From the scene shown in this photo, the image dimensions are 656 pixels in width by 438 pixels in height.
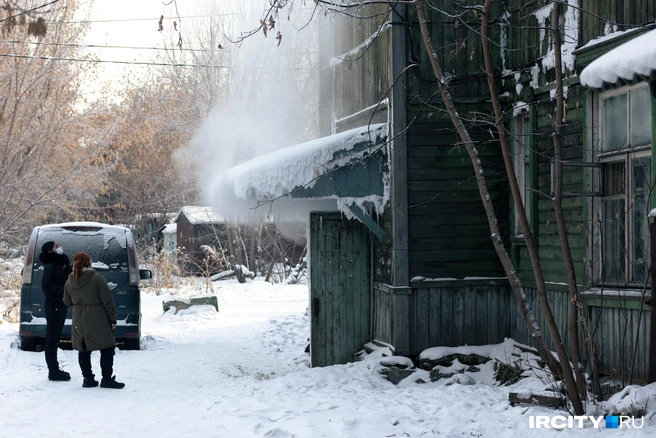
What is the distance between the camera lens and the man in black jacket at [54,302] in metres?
10.2

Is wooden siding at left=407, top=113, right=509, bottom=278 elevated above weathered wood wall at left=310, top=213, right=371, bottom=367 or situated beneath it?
elevated above

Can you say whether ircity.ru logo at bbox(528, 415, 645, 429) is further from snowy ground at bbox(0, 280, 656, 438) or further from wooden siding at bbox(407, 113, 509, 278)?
wooden siding at bbox(407, 113, 509, 278)

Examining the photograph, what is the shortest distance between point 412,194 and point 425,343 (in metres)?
1.94

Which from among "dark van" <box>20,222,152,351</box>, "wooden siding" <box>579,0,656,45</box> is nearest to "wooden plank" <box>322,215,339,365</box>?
"dark van" <box>20,222,152,351</box>

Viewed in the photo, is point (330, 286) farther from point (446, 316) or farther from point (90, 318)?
point (90, 318)

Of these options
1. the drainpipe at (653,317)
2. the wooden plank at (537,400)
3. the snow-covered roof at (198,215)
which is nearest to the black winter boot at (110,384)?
the wooden plank at (537,400)

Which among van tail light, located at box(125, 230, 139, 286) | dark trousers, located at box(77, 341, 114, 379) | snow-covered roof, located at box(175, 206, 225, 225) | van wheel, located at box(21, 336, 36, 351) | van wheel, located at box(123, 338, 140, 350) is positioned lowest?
van wheel, located at box(123, 338, 140, 350)

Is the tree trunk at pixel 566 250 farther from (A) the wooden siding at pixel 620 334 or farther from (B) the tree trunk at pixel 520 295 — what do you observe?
(A) the wooden siding at pixel 620 334

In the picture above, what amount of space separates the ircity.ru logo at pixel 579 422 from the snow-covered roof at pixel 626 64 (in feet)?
8.41

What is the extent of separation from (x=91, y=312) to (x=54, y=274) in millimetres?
1102

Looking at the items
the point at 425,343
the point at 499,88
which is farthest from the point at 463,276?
the point at 499,88

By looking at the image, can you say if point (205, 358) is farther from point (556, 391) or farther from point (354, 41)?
point (556, 391)

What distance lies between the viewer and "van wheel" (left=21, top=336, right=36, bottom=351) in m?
12.4

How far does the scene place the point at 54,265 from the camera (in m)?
10.5
